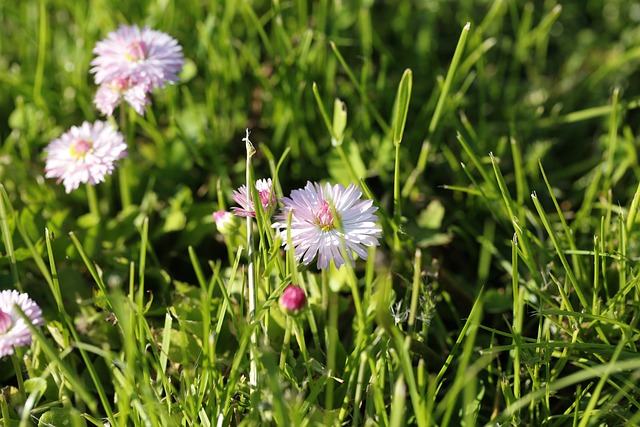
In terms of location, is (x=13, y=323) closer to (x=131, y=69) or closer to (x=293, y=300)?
(x=293, y=300)

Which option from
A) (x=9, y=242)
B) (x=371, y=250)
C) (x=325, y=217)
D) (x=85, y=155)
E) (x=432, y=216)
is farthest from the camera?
(x=432, y=216)

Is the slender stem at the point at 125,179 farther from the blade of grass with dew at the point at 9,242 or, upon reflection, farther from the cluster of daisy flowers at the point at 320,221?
the cluster of daisy flowers at the point at 320,221

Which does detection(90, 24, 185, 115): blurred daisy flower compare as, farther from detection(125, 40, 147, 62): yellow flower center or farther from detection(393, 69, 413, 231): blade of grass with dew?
detection(393, 69, 413, 231): blade of grass with dew

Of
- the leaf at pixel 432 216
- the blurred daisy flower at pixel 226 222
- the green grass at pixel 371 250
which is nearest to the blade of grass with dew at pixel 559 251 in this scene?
the green grass at pixel 371 250

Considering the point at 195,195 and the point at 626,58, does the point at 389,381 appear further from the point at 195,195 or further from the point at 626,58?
the point at 626,58

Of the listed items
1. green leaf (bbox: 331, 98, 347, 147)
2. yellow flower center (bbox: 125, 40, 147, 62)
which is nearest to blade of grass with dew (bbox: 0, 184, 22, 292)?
yellow flower center (bbox: 125, 40, 147, 62)

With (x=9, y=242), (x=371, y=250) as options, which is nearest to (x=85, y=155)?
(x=9, y=242)
